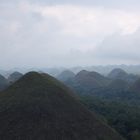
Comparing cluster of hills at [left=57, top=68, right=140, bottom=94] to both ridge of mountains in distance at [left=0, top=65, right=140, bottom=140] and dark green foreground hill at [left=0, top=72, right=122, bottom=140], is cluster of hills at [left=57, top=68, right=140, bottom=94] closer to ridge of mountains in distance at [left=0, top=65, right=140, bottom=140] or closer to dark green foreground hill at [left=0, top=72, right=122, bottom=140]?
ridge of mountains in distance at [left=0, top=65, right=140, bottom=140]

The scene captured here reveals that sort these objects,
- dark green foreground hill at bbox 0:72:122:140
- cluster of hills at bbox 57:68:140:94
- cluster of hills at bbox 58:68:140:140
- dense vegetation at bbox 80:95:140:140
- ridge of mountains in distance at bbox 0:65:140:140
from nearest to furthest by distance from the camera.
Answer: dark green foreground hill at bbox 0:72:122:140, ridge of mountains in distance at bbox 0:65:140:140, dense vegetation at bbox 80:95:140:140, cluster of hills at bbox 58:68:140:140, cluster of hills at bbox 57:68:140:94

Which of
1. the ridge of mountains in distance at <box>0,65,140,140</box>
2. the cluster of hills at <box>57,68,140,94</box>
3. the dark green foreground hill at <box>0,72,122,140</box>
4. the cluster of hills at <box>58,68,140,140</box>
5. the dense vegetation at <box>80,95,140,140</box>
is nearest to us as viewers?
the dark green foreground hill at <box>0,72,122,140</box>

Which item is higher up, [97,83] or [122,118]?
[97,83]

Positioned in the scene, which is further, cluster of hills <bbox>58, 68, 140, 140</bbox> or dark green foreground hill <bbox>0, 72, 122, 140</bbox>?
cluster of hills <bbox>58, 68, 140, 140</bbox>

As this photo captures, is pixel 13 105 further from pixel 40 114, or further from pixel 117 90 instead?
pixel 117 90

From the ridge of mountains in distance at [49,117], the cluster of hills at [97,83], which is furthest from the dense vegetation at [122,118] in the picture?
the cluster of hills at [97,83]

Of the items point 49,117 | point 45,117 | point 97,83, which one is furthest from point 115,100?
point 45,117

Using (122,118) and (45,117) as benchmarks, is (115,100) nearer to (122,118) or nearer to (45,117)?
(122,118)

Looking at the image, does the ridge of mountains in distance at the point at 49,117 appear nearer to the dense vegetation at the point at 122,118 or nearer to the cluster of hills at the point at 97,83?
the dense vegetation at the point at 122,118

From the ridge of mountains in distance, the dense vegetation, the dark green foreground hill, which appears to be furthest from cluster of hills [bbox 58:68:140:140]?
the dark green foreground hill
